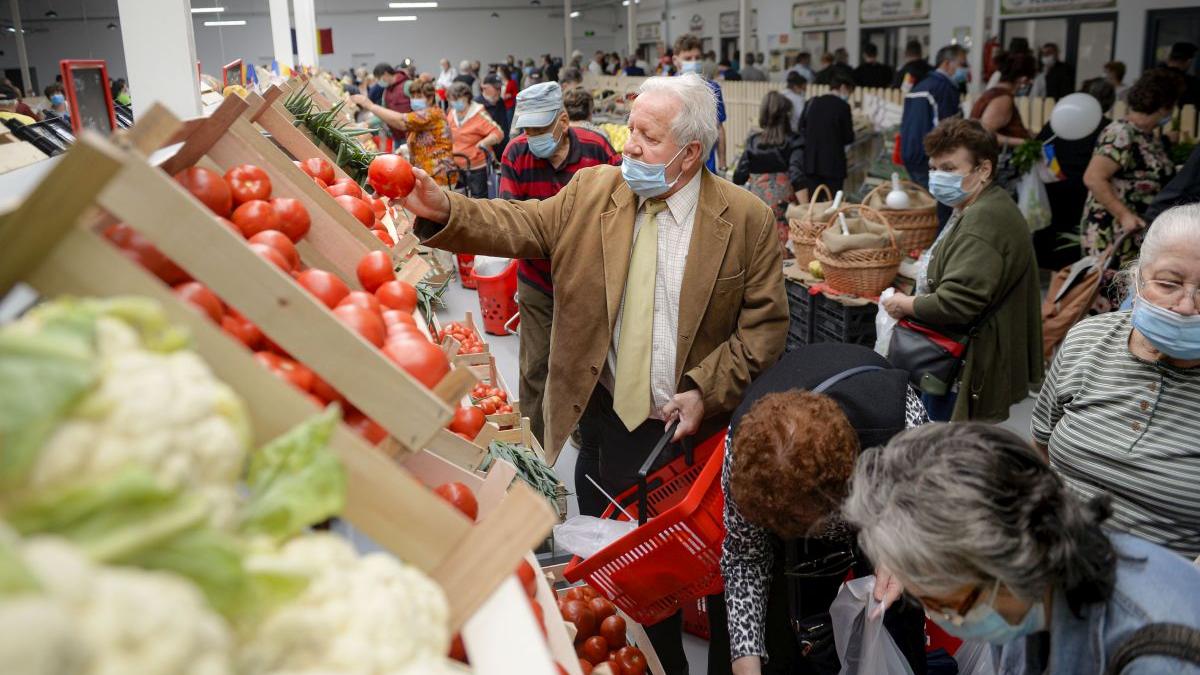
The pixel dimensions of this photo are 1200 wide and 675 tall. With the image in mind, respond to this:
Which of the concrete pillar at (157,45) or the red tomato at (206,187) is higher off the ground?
the concrete pillar at (157,45)

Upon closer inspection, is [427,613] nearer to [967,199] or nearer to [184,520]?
[184,520]

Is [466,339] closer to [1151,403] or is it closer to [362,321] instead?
[1151,403]

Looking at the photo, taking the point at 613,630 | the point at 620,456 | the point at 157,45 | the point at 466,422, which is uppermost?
the point at 157,45

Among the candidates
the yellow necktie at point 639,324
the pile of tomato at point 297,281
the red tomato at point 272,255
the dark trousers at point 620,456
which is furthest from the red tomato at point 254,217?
the dark trousers at point 620,456

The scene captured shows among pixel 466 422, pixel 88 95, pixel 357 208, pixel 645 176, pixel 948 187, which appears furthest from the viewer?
pixel 948 187

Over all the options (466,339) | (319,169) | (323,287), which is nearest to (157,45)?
(319,169)

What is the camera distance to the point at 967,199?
12.7ft

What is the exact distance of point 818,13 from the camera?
20.2m

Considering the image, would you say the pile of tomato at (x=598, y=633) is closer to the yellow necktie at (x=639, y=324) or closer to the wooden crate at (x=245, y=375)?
the yellow necktie at (x=639, y=324)

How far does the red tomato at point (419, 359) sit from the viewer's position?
1.26 metres

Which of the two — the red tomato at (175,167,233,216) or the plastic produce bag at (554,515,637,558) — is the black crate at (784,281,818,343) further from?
the red tomato at (175,167,233,216)

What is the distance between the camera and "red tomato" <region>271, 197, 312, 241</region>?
1580mm

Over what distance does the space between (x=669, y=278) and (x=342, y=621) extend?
2.11 m

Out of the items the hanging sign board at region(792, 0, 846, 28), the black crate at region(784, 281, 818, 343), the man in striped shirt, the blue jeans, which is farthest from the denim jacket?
the hanging sign board at region(792, 0, 846, 28)
